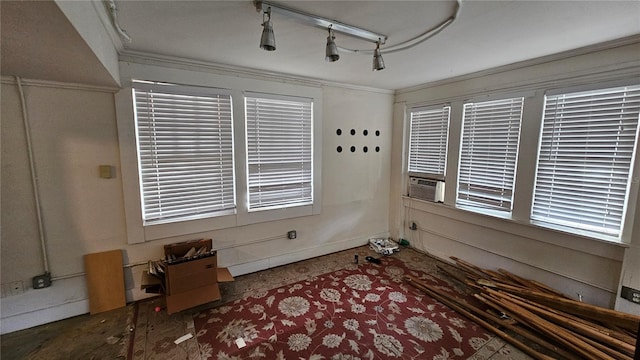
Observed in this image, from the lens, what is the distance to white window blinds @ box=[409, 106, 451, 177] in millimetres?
3471

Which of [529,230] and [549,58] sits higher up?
[549,58]

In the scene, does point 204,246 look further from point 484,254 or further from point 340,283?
point 484,254

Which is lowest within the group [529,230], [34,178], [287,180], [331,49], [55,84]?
[529,230]

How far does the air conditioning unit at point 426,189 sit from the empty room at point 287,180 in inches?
6.6

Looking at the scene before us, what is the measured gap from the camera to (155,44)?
218 centimetres

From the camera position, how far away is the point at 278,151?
3.20 meters

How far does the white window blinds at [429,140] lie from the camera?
Result: 3471 millimetres

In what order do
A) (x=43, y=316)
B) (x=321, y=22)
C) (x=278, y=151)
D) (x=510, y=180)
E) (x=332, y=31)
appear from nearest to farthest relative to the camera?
(x=321, y=22) < (x=332, y=31) < (x=43, y=316) < (x=510, y=180) < (x=278, y=151)

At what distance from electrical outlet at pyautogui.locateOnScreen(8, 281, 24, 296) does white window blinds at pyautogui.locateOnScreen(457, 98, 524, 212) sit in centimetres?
456

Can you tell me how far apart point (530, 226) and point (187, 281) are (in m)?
3.49

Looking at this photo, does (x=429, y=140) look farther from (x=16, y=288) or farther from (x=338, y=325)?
(x=16, y=288)

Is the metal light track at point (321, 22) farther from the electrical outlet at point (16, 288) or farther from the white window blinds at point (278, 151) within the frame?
the electrical outlet at point (16, 288)

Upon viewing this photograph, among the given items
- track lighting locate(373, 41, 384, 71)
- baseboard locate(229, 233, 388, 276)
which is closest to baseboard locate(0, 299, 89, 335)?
baseboard locate(229, 233, 388, 276)

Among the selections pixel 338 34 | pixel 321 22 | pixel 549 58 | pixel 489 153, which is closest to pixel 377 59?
pixel 338 34
